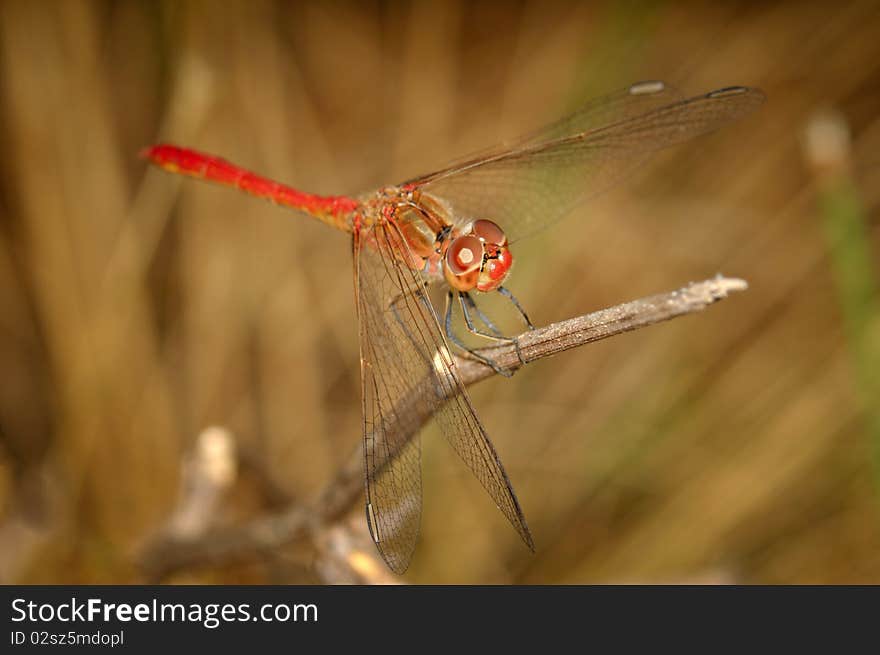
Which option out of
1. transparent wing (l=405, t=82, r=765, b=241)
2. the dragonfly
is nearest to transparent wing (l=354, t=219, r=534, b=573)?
the dragonfly

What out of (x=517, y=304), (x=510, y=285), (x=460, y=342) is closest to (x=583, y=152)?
(x=517, y=304)

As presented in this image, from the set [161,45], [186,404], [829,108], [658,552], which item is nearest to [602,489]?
[658,552]

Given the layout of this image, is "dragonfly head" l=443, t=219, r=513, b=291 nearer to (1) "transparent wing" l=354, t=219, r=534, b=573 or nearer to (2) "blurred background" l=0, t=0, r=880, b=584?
(1) "transparent wing" l=354, t=219, r=534, b=573

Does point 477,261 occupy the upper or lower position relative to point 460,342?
upper

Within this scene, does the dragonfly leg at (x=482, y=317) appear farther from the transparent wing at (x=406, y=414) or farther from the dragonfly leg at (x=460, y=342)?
the transparent wing at (x=406, y=414)

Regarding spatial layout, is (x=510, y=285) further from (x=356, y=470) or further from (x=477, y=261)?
(x=356, y=470)

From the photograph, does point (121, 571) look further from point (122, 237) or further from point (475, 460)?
point (475, 460)

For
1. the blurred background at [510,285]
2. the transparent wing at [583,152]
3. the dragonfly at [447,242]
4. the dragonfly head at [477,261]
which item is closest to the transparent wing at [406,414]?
the dragonfly at [447,242]

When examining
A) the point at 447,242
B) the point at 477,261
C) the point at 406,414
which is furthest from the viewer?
the point at 447,242
